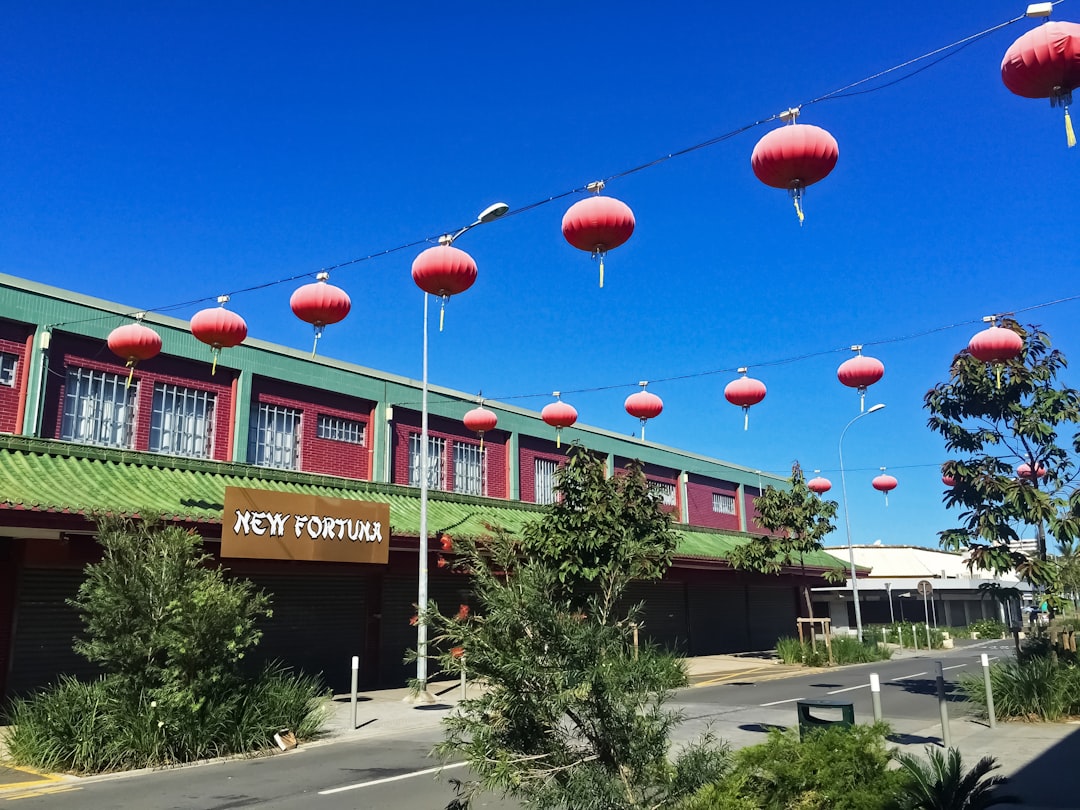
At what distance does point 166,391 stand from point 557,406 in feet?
33.1

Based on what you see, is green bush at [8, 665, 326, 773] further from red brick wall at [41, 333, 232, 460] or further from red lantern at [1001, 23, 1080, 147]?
red lantern at [1001, 23, 1080, 147]

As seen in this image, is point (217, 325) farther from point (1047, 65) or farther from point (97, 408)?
point (1047, 65)

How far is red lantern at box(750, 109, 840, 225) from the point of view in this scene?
739 cm

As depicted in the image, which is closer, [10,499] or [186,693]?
[186,693]

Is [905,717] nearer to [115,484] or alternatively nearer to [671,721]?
[671,721]

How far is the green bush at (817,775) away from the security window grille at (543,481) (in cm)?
2750

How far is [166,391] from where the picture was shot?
21859 millimetres

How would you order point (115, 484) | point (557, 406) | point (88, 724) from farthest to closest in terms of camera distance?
point (557, 406) < point (115, 484) < point (88, 724)

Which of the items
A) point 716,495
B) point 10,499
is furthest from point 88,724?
point 716,495

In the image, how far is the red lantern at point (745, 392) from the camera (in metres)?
14.5

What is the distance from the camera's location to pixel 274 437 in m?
24.3

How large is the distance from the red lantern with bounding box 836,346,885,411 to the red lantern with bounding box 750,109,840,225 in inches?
213

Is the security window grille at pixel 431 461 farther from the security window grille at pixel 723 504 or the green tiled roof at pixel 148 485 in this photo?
the security window grille at pixel 723 504

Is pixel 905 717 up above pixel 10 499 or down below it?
below
